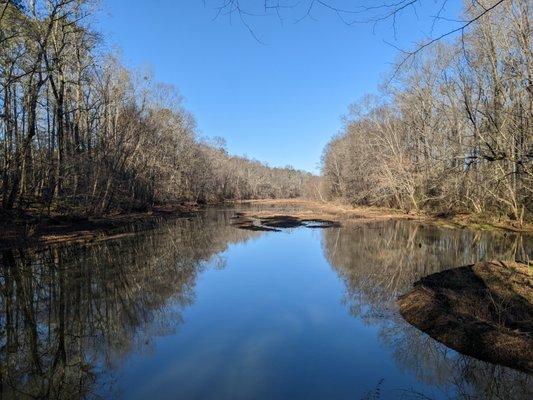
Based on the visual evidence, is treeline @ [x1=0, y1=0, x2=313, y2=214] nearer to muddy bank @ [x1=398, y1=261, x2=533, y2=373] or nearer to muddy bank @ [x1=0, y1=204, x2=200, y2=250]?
muddy bank @ [x1=0, y1=204, x2=200, y2=250]

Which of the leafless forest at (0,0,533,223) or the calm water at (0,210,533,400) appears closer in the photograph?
the calm water at (0,210,533,400)

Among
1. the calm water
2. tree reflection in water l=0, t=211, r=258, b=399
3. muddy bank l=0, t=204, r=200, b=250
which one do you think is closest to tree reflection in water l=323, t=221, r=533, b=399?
the calm water

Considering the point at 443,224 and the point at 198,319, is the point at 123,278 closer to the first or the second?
the point at 198,319

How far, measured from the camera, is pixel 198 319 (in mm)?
8977

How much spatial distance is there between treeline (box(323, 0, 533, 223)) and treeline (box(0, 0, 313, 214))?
18.9m

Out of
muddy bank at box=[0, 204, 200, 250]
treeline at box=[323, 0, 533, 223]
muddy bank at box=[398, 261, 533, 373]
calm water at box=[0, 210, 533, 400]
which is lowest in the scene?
calm water at box=[0, 210, 533, 400]

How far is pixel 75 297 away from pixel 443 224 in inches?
1040

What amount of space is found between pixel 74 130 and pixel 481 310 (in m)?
28.3

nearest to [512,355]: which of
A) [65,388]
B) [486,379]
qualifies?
[486,379]

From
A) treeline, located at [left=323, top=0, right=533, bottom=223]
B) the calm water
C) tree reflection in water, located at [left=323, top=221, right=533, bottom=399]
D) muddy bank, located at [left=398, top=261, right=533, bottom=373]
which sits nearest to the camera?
the calm water

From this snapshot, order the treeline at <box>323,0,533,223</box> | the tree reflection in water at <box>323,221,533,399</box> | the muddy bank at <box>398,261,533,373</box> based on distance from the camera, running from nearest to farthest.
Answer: the tree reflection in water at <box>323,221,533,399</box>
the muddy bank at <box>398,261,533,373</box>
the treeline at <box>323,0,533,223</box>

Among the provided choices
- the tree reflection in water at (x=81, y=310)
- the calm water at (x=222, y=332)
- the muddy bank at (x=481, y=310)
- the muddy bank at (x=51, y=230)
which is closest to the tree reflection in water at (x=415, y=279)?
the calm water at (x=222, y=332)

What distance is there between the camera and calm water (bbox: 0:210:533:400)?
577cm

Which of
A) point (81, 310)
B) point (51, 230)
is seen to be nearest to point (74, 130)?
point (51, 230)
